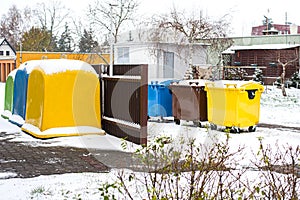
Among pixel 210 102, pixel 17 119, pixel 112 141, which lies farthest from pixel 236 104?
pixel 17 119

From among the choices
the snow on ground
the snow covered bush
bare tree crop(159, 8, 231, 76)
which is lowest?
the snow on ground

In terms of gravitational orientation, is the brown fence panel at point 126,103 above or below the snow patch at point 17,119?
above

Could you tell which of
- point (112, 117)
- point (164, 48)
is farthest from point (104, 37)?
point (112, 117)

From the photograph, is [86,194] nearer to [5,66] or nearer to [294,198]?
[294,198]

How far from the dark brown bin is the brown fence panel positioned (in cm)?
216

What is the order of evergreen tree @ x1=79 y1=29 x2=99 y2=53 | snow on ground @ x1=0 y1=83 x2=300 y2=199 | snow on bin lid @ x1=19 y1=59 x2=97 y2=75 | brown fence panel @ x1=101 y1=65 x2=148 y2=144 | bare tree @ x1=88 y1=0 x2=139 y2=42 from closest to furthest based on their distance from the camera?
snow on ground @ x1=0 y1=83 x2=300 y2=199, brown fence panel @ x1=101 y1=65 x2=148 y2=144, snow on bin lid @ x1=19 y1=59 x2=97 y2=75, bare tree @ x1=88 y1=0 x2=139 y2=42, evergreen tree @ x1=79 y1=29 x2=99 y2=53

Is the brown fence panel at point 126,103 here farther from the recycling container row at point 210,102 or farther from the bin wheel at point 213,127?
the bin wheel at point 213,127

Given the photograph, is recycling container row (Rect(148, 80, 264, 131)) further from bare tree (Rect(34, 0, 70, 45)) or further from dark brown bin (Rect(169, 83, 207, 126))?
bare tree (Rect(34, 0, 70, 45))

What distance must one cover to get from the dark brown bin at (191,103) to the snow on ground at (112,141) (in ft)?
0.84

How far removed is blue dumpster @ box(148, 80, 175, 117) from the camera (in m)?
11.9

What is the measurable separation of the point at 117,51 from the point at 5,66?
9.09 meters

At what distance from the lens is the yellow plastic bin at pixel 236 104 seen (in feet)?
32.8

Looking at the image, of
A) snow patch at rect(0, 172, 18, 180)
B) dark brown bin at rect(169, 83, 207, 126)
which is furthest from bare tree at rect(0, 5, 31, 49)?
snow patch at rect(0, 172, 18, 180)

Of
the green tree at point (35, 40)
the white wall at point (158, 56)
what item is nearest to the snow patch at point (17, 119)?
the white wall at point (158, 56)
